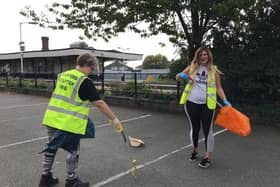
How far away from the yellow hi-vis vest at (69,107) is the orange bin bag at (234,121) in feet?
6.96

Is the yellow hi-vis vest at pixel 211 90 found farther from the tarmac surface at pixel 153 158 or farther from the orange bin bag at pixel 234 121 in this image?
the tarmac surface at pixel 153 158

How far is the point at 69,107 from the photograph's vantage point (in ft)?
11.7

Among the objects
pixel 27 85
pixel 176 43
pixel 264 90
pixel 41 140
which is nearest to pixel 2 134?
pixel 41 140

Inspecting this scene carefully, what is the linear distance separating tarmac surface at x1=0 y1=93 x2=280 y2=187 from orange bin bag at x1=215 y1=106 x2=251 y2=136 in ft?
1.92

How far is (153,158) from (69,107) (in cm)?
203

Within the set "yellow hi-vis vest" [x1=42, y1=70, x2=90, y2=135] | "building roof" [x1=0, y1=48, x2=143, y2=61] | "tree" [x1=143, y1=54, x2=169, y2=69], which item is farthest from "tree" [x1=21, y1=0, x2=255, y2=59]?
"tree" [x1=143, y1=54, x2=169, y2=69]

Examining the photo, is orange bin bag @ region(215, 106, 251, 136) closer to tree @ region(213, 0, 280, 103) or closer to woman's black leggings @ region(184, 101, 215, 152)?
woman's black leggings @ region(184, 101, 215, 152)

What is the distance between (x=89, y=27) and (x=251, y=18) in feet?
16.6

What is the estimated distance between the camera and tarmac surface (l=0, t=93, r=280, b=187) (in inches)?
162

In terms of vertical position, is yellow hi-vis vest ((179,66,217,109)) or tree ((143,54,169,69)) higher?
tree ((143,54,169,69))

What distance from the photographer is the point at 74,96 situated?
3557 millimetres

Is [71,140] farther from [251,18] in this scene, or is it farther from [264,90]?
[251,18]

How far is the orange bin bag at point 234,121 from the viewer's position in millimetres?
4406

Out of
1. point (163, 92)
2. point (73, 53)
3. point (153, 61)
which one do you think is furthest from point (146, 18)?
point (153, 61)
